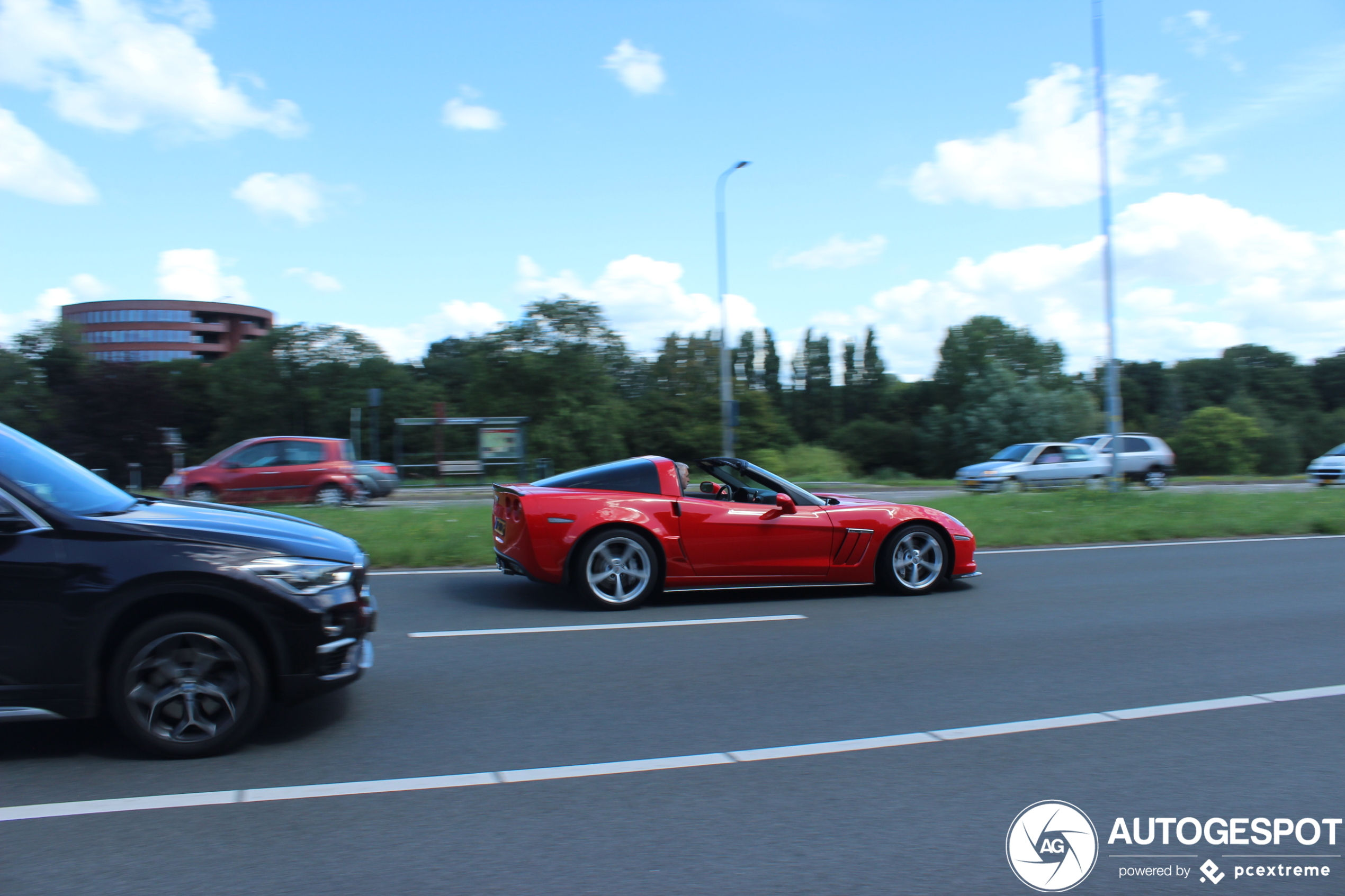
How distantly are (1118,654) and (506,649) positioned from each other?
13.2ft

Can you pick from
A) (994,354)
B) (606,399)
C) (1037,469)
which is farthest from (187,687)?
(994,354)

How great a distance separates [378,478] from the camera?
24281 millimetres

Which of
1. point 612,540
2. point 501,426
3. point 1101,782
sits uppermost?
point 501,426

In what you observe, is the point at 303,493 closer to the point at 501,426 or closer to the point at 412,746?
the point at 501,426

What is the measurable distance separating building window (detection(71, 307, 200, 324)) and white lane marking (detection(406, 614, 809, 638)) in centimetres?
12552

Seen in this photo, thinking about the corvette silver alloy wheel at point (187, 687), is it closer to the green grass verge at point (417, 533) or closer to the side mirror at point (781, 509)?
the green grass verge at point (417, 533)

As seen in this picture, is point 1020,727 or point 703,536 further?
point 703,536

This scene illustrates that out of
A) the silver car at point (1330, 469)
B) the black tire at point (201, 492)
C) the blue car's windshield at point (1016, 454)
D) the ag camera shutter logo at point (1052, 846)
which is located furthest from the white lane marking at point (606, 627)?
the silver car at point (1330, 469)

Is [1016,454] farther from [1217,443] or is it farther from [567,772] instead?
[1217,443]

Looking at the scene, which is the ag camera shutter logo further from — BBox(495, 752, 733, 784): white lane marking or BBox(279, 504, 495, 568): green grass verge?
BBox(279, 504, 495, 568): green grass verge

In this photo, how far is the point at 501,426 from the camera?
1181 inches

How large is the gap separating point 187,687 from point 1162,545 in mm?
11979

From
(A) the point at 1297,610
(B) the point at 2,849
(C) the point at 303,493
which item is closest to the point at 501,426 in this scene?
(C) the point at 303,493

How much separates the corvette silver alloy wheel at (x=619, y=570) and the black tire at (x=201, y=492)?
13264 millimetres
